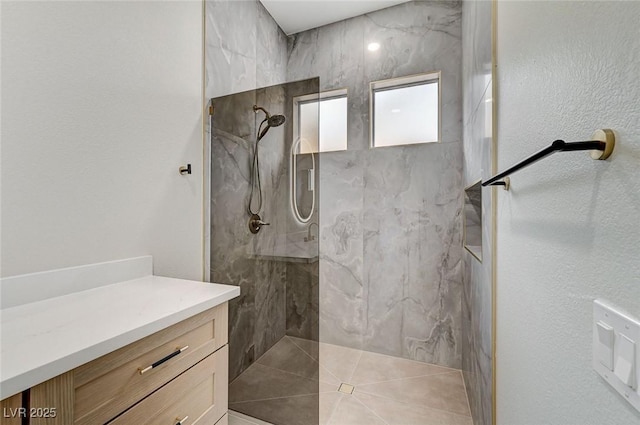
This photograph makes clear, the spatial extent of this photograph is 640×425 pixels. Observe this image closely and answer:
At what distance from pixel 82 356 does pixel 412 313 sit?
2181mm

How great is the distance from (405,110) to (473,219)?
115cm

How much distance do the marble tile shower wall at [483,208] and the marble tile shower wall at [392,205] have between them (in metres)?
0.48

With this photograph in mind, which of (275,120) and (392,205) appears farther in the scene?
(392,205)

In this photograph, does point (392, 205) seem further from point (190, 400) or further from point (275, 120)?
point (190, 400)

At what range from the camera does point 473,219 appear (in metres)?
1.86

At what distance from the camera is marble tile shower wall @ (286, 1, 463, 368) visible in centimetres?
220

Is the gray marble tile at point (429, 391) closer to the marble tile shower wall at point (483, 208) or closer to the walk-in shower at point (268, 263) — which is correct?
the marble tile shower wall at point (483, 208)

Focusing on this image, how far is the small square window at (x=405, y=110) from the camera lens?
2.33 metres

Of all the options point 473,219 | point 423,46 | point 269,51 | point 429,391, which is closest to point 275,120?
point 269,51

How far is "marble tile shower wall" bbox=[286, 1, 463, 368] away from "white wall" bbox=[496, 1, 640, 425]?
126cm

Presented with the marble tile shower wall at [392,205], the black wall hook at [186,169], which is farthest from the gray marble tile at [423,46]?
the black wall hook at [186,169]

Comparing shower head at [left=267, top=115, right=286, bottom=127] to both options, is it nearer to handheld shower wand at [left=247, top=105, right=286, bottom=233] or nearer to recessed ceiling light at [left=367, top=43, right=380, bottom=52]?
handheld shower wand at [left=247, top=105, right=286, bottom=233]

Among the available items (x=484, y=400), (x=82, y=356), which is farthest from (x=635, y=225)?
(x=484, y=400)

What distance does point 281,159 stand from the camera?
1.57m
